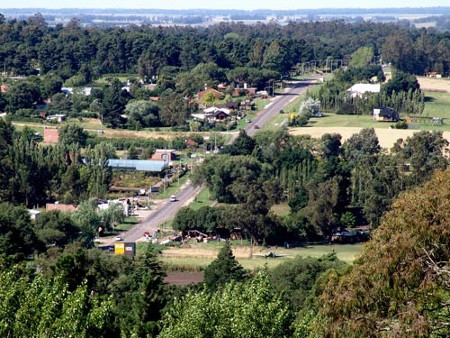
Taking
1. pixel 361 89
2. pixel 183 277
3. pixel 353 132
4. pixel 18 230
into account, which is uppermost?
pixel 18 230

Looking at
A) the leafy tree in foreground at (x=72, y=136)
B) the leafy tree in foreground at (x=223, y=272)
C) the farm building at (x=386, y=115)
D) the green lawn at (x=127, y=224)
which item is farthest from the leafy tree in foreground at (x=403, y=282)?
the farm building at (x=386, y=115)

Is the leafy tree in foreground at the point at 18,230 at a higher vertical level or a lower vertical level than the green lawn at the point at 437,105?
higher

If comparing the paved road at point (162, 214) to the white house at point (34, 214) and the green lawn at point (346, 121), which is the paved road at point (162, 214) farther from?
the green lawn at point (346, 121)

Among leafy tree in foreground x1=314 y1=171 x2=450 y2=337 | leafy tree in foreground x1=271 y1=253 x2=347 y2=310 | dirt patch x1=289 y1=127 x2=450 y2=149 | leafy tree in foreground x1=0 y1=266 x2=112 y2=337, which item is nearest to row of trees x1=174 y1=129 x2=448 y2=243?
dirt patch x1=289 y1=127 x2=450 y2=149

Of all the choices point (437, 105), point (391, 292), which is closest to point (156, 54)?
point (437, 105)

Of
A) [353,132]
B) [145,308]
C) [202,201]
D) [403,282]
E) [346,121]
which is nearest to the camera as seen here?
[403,282]

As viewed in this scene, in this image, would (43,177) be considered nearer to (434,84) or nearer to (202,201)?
(202,201)
